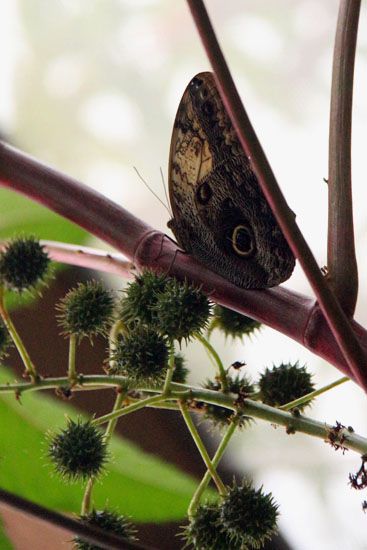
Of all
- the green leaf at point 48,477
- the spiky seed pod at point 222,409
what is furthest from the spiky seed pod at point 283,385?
the green leaf at point 48,477

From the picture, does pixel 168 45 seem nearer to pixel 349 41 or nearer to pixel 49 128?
pixel 49 128

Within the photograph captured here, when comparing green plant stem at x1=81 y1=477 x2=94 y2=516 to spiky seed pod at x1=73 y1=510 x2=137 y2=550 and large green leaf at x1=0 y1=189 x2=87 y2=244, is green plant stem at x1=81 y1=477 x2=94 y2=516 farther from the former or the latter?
large green leaf at x1=0 y1=189 x2=87 y2=244

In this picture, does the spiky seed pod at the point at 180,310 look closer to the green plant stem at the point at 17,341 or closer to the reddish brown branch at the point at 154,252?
the reddish brown branch at the point at 154,252

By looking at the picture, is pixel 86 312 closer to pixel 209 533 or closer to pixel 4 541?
pixel 209 533

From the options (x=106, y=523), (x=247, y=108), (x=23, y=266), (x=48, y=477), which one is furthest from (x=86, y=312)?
(x=247, y=108)

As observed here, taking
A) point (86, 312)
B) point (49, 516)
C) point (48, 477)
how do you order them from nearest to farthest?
point (49, 516)
point (86, 312)
point (48, 477)
